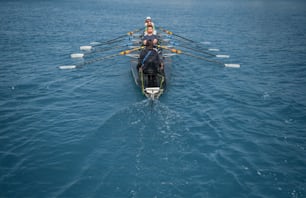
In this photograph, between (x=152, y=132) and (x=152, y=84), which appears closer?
(x=152, y=132)

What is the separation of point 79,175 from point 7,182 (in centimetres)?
340

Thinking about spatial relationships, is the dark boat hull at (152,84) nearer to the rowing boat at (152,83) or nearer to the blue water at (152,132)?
the rowing boat at (152,83)

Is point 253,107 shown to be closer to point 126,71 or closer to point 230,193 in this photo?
point 230,193

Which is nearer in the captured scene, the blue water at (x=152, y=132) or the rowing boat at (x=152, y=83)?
the blue water at (x=152, y=132)

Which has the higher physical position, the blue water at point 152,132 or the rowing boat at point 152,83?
the rowing boat at point 152,83

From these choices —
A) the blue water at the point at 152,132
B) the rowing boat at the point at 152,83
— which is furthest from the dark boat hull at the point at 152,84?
the blue water at the point at 152,132

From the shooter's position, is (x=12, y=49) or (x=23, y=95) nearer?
(x=23, y=95)

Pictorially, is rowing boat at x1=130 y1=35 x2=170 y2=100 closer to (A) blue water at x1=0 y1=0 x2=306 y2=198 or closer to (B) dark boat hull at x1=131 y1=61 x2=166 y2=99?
(B) dark boat hull at x1=131 y1=61 x2=166 y2=99

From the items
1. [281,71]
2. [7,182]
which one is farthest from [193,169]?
[281,71]

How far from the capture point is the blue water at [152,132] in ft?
36.2

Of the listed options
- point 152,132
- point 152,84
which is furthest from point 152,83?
point 152,132

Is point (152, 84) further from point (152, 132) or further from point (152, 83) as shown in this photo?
point (152, 132)

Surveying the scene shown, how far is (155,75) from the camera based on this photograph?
1842cm

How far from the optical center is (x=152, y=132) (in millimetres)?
14602
